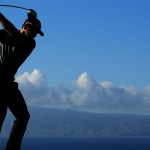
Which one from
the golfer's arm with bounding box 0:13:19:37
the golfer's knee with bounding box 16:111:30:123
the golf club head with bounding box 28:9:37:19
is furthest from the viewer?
the golfer's knee with bounding box 16:111:30:123

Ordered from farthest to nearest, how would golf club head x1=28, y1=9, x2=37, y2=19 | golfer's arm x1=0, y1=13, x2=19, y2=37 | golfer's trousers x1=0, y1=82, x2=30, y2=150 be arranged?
golfer's trousers x1=0, y1=82, x2=30, y2=150, golf club head x1=28, y1=9, x2=37, y2=19, golfer's arm x1=0, y1=13, x2=19, y2=37

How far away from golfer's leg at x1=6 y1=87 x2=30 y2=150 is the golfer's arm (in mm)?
1021

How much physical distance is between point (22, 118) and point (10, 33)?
Result: 1531mm

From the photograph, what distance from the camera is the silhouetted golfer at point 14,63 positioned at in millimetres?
8781

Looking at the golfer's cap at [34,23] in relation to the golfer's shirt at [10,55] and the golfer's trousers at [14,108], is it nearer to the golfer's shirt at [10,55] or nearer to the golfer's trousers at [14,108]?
the golfer's shirt at [10,55]

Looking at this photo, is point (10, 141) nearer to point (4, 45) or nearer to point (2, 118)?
point (2, 118)

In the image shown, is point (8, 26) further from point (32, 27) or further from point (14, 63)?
point (14, 63)

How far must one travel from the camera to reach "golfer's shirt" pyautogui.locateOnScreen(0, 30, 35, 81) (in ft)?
28.9

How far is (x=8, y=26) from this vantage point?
8.40m

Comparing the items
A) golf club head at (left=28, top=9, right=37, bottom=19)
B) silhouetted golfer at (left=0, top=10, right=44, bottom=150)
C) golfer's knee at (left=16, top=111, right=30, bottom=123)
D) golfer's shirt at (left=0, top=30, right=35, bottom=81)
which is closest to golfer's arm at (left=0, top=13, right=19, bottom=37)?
silhouetted golfer at (left=0, top=10, right=44, bottom=150)

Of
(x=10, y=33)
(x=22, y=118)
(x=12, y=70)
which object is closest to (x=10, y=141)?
(x=22, y=118)

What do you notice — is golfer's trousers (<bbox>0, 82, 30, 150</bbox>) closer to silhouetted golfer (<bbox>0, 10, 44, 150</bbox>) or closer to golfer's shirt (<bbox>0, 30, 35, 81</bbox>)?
silhouetted golfer (<bbox>0, 10, 44, 150</bbox>)

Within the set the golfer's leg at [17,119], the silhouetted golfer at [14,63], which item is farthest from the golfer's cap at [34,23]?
the golfer's leg at [17,119]

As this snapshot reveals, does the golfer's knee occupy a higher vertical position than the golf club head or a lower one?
lower
